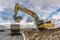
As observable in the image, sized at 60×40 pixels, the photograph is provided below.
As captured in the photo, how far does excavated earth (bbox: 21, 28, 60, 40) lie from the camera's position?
5.98m

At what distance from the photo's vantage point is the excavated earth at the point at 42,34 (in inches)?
236

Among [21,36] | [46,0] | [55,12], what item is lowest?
[21,36]

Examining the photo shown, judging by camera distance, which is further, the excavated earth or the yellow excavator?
the yellow excavator

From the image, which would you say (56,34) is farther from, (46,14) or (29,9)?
(29,9)

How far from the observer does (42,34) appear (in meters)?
6.14

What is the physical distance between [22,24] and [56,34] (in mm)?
1218

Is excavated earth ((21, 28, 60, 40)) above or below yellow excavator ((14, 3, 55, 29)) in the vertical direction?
below

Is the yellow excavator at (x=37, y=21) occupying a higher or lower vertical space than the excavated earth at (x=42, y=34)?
higher

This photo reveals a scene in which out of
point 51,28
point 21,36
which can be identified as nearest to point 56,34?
point 51,28

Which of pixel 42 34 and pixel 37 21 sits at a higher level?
pixel 37 21

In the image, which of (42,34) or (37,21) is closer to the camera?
(42,34)

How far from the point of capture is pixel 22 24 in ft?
20.6

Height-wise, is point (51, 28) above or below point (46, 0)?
below

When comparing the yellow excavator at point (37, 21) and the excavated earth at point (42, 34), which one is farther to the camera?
the yellow excavator at point (37, 21)
